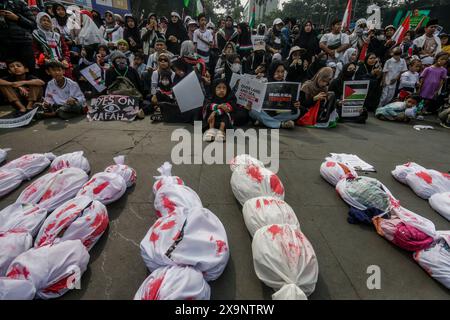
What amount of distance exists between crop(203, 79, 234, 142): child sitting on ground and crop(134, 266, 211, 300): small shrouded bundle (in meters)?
2.80

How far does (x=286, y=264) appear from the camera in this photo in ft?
4.41

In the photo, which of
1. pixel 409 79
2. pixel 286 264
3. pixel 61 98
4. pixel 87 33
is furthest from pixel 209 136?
pixel 409 79

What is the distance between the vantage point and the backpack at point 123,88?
5.09m

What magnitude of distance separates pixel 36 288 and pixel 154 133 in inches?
123

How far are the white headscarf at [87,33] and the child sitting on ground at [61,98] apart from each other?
8.49 feet

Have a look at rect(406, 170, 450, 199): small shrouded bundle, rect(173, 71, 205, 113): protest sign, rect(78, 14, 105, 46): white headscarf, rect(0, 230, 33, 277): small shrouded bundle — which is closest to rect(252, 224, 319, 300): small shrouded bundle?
rect(0, 230, 33, 277): small shrouded bundle

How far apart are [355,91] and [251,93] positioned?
107 inches

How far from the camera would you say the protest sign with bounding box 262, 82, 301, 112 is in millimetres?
4422

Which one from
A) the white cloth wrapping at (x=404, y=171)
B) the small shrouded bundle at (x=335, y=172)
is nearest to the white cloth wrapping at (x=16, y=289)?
the small shrouded bundle at (x=335, y=172)

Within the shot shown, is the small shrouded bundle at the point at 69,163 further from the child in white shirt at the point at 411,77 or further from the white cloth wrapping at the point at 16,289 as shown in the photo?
the child in white shirt at the point at 411,77

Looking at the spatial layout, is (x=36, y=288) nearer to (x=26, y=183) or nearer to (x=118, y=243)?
(x=118, y=243)

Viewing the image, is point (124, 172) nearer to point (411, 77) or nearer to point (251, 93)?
point (251, 93)

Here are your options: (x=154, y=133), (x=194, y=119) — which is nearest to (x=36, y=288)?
(x=154, y=133)

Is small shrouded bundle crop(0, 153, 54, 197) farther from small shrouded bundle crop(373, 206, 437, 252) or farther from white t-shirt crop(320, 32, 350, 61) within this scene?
white t-shirt crop(320, 32, 350, 61)
